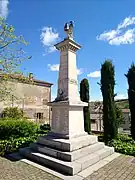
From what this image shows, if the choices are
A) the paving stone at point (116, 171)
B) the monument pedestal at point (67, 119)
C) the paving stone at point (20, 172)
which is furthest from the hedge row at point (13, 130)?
the paving stone at point (116, 171)

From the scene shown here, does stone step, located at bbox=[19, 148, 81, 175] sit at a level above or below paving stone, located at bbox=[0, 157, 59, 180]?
above

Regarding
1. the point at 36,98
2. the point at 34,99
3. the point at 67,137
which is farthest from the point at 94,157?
the point at 36,98

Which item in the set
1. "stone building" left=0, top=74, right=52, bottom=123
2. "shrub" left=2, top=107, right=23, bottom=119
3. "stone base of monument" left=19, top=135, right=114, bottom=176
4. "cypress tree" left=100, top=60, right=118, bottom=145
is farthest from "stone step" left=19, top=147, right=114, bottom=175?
"stone building" left=0, top=74, right=52, bottom=123

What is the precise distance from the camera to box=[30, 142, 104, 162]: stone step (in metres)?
5.86

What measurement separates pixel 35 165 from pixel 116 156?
140 inches

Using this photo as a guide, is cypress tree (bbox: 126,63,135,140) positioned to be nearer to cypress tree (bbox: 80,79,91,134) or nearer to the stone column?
cypress tree (bbox: 80,79,91,134)

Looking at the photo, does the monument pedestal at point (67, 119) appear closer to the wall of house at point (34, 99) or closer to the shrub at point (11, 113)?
the shrub at point (11, 113)

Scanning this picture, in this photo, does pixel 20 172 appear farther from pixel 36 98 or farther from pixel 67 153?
pixel 36 98

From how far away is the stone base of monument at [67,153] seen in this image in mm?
5566

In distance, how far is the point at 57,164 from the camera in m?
5.67

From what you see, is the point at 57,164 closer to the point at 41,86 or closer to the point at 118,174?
the point at 118,174

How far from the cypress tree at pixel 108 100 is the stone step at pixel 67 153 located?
2906 mm

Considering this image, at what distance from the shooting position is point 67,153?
5953 mm

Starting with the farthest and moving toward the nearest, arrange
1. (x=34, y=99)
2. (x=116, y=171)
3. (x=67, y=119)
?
(x=34, y=99)
(x=67, y=119)
(x=116, y=171)
